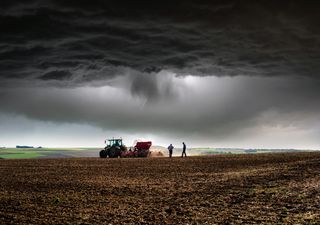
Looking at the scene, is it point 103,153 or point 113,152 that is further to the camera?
point 103,153

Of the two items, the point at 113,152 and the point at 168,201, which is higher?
the point at 113,152

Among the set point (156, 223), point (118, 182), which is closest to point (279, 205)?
point (156, 223)

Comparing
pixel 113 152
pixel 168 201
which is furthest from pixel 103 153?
pixel 168 201

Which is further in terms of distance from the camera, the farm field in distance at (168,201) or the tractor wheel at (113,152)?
the tractor wheel at (113,152)

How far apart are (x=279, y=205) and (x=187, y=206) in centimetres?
400

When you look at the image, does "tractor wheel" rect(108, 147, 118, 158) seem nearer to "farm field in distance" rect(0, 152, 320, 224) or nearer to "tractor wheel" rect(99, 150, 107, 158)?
"tractor wheel" rect(99, 150, 107, 158)

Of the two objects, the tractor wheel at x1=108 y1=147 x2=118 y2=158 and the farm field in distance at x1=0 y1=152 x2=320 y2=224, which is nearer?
the farm field in distance at x1=0 y1=152 x2=320 y2=224

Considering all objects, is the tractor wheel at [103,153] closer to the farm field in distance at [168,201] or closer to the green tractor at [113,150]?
the green tractor at [113,150]

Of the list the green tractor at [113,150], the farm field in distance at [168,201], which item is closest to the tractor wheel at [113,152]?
the green tractor at [113,150]

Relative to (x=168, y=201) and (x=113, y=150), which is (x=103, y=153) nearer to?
(x=113, y=150)

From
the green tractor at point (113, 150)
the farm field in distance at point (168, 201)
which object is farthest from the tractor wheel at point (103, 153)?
the farm field in distance at point (168, 201)

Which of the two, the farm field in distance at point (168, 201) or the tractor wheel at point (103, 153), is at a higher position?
the tractor wheel at point (103, 153)

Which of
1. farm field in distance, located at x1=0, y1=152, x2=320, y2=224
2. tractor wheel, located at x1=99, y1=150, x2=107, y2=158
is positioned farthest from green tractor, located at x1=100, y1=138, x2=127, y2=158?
farm field in distance, located at x1=0, y1=152, x2=320, y2=224

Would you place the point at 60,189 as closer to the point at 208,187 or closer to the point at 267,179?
the point at 208,187
